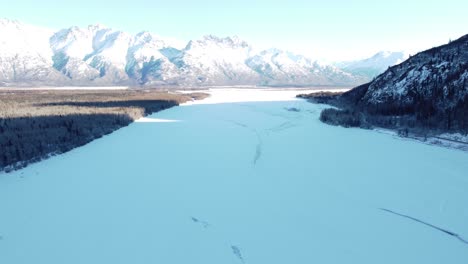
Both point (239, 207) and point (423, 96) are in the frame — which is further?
point (423, 96)

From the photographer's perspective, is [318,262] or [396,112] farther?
[396,112]

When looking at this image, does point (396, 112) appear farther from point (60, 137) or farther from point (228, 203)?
point (60, 137)

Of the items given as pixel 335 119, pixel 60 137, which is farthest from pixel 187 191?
pixel 335 119

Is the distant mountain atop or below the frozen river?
atop

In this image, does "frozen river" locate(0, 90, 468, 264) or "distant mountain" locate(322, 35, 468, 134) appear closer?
"frozen river" locate(0, 90, 468, 264)

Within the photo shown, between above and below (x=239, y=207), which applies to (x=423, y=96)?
above
